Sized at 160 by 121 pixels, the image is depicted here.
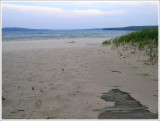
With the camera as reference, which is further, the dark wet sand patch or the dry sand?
the dry sand

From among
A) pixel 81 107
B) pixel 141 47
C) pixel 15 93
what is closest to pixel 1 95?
pixel 15 93

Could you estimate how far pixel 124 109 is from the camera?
2.27m

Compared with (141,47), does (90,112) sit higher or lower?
lower

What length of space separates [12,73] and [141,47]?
4774 mm

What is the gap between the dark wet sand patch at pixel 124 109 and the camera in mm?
2092

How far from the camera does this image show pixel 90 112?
7.26 ft

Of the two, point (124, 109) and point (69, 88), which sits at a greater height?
point (69, 88)

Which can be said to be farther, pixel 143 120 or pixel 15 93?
pixel 15 93

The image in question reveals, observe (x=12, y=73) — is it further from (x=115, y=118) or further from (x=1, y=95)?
(x=115, y=118)

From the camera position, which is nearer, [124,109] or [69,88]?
[124,109]

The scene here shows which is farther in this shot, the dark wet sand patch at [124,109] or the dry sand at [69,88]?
the dry sand at [69,88]

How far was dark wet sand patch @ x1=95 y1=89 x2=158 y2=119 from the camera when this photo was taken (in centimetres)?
209

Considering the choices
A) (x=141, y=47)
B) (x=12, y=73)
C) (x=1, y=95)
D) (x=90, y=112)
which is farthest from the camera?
(x=141, y=47)

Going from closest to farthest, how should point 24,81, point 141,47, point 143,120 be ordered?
point 143,120 < point 24,81 < point 141,47
